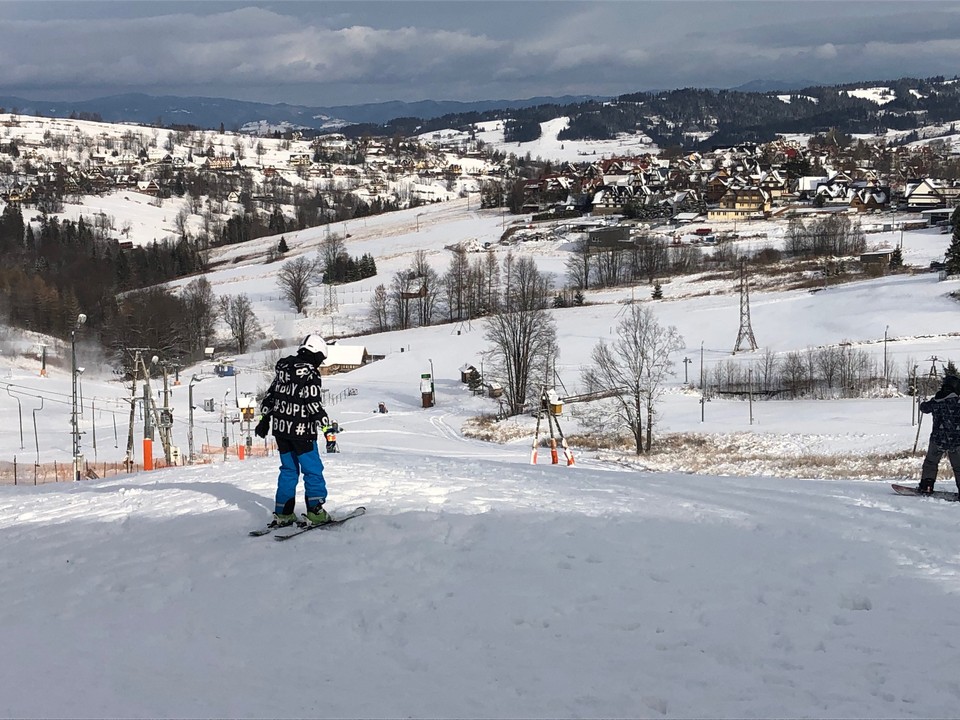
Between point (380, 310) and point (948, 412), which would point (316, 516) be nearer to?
point (948, 412)

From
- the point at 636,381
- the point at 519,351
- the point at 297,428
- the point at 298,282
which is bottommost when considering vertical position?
the point at 636,381

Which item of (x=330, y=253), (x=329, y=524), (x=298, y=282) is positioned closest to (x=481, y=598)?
(x=329, y=524)

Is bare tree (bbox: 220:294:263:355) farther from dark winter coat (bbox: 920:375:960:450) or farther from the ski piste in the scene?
dark winter coat (bbox: 920:375:960:450)

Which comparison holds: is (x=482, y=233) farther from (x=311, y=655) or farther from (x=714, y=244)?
(x=311, y=655)

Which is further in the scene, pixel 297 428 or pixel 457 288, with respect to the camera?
pixel 457 288

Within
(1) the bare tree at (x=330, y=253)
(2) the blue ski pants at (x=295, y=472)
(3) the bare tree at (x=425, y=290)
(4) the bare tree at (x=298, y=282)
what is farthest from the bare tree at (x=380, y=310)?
(2) the blue ski pants at (x=295, y=472)

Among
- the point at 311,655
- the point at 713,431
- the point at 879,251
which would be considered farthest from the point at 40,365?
the point at 879,251

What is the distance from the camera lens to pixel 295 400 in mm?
9742

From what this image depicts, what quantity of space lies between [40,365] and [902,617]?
81004 millimetres

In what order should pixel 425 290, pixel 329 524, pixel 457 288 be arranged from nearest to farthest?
pixel 329 524
pixel 457 288
pixel 425 290

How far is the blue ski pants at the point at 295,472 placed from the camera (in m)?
9.70

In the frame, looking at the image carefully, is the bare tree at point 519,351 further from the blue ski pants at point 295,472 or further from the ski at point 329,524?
the blue ski pants at point 295,472

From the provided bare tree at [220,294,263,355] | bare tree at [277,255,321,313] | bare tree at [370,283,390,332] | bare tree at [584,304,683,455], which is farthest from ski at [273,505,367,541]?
bare tree at [277,255,321,313]

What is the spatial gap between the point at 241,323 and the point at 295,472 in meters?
86.5
